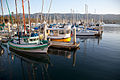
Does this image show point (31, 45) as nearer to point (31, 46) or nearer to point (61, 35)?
point (31, 46)

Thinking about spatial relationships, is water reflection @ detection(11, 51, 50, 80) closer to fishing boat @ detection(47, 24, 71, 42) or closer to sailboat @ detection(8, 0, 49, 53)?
sailboat @ detection(8, 0, 49, 53)

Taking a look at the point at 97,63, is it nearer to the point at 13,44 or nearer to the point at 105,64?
→ the point at 105,64

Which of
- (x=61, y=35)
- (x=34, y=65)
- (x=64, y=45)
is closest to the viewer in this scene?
(x=34, y=65)

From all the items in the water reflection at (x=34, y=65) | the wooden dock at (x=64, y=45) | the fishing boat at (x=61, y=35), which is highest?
the fishing boat at (x=61, y=35)

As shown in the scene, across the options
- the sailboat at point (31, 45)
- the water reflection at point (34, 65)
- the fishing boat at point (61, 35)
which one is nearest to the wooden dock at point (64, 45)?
the fishing boat at point (61, 35)

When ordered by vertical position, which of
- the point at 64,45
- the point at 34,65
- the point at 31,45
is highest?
the point at 31,45

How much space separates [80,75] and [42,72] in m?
5.16

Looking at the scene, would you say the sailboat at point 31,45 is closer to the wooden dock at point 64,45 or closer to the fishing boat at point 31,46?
the fishing boat at point 31,46

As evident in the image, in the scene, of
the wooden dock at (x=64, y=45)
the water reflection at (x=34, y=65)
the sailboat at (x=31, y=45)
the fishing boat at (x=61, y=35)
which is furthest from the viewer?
the fishing boat at (x=61, y=35)

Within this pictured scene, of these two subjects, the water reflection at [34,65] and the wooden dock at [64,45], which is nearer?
the water reflection at [34,65]

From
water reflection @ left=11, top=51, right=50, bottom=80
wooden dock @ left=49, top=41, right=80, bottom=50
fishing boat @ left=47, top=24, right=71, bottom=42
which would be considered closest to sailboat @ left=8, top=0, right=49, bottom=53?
water reflection @ left=11, top=51, right=50, bottom=80

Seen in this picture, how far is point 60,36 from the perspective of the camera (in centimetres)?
2755

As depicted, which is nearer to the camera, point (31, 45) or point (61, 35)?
point (31, 45)

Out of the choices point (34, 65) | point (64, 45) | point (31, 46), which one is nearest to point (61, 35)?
point (64, 45)
